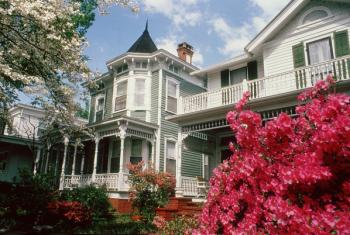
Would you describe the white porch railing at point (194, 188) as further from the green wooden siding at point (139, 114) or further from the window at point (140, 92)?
the window at point (140, 92)

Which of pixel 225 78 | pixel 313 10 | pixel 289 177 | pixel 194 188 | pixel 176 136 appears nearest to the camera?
pixel 289 177

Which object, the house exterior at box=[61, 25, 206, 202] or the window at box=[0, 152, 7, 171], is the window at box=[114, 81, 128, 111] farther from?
the window at box=[0, 152, 7, 171]

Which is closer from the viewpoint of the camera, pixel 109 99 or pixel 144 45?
pixel 144 45

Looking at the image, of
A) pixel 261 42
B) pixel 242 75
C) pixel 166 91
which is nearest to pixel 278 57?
pixel 261 42

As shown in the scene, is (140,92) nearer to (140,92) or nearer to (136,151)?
(140,92)

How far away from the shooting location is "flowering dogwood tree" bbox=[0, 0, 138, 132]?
922 cm

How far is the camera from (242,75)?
15523 mm

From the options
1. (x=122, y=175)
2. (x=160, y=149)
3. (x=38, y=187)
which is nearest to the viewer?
(x=38, y=187)

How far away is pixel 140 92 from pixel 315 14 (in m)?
10.5

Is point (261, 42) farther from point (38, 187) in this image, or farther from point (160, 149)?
point (38, 187)

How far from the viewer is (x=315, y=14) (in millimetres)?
13086

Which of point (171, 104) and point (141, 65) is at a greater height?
point (141, 65)

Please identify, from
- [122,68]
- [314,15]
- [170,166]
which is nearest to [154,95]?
[122,68]

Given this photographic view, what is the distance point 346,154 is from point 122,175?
1269cm
